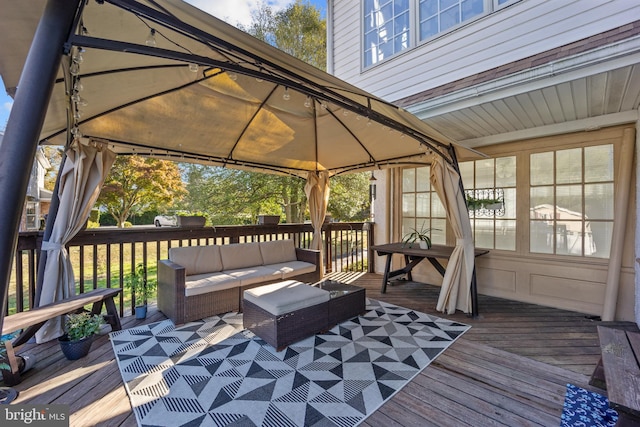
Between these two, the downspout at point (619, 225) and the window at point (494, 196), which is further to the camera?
the window at point (494, 196)

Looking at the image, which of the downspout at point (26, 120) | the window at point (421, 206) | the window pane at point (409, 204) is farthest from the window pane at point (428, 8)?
the downspout at point (26, 120)

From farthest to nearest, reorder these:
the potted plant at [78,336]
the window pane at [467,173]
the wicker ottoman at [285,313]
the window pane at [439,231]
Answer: the window pane at [439,231] < the window pane at [467,173] < the wicker ottoman at [285,313] < the potted plant at [78,336]

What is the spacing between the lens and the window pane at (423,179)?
5383 mm

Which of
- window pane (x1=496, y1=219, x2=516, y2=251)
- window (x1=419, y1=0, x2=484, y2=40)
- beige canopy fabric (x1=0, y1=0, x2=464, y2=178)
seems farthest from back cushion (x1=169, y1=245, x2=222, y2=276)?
window (x1=419, y1=0, x2=484, y2=40)

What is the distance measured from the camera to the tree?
802 cm

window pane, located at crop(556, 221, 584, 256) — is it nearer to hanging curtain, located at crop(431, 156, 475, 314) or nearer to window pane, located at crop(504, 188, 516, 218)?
window pane, located at crop(504, 188, 516, 218)

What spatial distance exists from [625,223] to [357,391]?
396cm

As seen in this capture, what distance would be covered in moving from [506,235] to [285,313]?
3.79 meters

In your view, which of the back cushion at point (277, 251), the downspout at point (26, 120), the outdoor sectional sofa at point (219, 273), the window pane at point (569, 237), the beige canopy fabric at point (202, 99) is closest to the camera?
the downspout at point (26, 120)

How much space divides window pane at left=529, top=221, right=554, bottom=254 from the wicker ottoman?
3337mm

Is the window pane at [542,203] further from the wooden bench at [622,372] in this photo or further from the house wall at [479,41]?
the wooden bench at [622,372]

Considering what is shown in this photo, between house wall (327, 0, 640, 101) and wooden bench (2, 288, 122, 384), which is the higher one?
house wall (327, 0, 640, 101)

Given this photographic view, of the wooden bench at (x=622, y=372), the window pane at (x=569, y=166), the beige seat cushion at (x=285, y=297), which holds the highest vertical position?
the window pane at (x=569, y=166)

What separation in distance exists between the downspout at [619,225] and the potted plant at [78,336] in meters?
5.68
